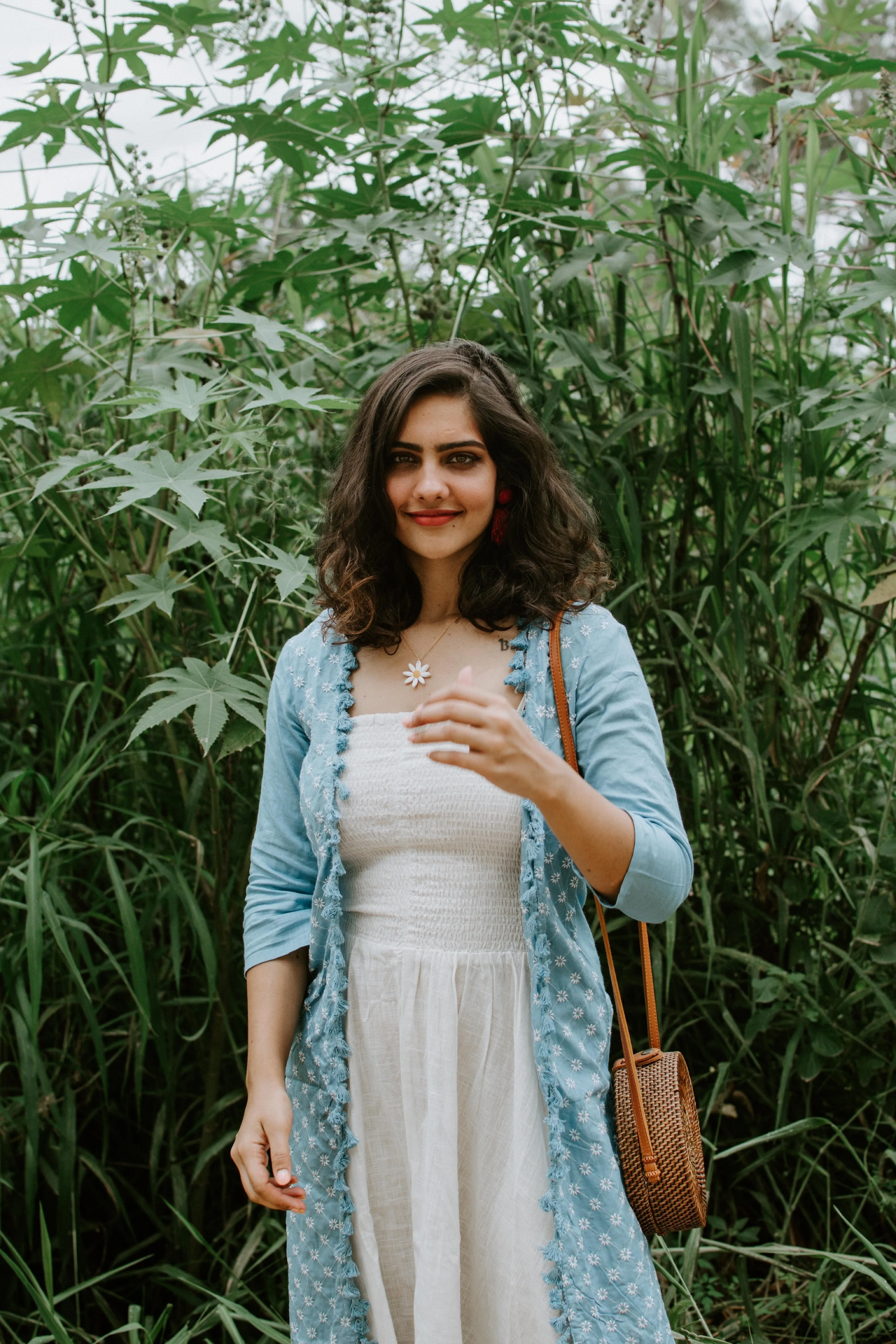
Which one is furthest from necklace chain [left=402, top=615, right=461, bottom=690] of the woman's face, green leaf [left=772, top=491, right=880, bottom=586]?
green leaf [left=772, top=491, right=880, bottom=586]

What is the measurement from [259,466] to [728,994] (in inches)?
53.3

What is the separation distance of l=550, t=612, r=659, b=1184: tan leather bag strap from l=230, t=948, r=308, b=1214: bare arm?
0.37 meters

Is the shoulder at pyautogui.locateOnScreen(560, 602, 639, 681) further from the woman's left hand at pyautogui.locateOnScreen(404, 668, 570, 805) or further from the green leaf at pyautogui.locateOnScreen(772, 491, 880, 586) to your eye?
the green leaf at pyautogui.locateOnScreen(772, 491, 880, 586)

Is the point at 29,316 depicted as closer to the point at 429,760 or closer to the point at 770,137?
the point at 429,760

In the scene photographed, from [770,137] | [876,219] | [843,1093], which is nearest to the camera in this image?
[876,219]

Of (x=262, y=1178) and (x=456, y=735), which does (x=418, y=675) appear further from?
(x=262, y=1178)

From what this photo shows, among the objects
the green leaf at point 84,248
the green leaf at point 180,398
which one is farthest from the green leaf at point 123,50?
the green leaf at point 180,398

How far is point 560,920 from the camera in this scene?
1.21 metres

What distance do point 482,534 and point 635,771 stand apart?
1.29 feet

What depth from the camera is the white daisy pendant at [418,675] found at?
1315mm

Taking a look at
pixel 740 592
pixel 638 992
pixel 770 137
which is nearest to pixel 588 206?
pixel 770 137

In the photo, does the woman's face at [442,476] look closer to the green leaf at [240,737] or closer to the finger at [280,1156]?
the green leaf at [240,737]

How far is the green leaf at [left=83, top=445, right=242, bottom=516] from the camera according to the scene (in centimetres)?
147

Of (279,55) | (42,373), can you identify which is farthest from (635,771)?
(279,55)
